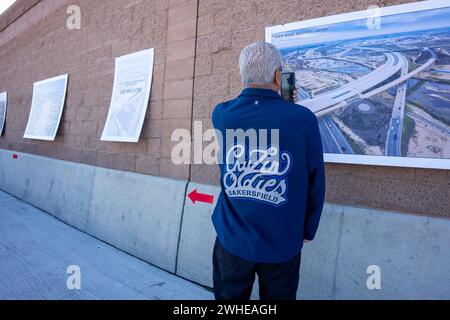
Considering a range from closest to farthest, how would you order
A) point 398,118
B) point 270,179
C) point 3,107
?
point 270,179
point 398,118
point 3,107

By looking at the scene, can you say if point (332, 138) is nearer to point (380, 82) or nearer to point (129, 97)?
point (380, 82)

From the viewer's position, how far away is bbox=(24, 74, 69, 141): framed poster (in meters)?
5.56

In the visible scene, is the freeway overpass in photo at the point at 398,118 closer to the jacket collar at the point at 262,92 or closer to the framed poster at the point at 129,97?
the jacket collar at the point at 262,92

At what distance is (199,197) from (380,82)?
1.80 meters

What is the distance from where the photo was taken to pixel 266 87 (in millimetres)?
1671

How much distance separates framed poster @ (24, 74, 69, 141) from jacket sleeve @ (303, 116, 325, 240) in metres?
5.06

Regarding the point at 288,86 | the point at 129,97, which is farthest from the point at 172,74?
the point at 288,86

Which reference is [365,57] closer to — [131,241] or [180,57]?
[180,57]

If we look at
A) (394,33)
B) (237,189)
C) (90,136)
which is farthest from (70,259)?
(394,33)

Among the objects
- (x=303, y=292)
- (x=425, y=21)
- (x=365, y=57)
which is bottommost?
(x=303, y=292)

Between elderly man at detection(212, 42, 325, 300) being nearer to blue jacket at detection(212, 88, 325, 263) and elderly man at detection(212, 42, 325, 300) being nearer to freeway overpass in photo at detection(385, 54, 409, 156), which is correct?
blue jacket at detection(212, 88, 325, 263)

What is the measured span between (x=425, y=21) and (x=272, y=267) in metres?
1.78

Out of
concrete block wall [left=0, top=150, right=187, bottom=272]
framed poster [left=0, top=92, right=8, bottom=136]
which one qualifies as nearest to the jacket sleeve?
concrete block wall [left=0, top=150, right=187, bottom=272]

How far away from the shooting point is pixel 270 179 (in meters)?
1.59
